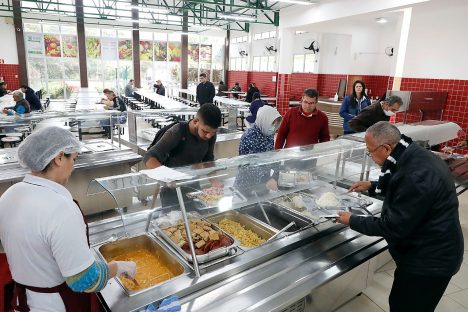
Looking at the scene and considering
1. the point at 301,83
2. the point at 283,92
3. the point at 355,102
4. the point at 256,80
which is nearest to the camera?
the point at 355,102

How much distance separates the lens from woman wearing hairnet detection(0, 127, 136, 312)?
38.3 inches

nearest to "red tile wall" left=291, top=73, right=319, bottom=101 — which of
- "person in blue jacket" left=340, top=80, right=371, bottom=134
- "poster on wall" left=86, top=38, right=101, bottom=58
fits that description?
"person in blue jacket" left=340, top=80, right=371, bottom=134

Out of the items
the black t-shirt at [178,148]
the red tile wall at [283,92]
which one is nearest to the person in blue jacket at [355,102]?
the black t-shirt at [178,148]

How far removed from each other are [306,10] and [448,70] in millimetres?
3712

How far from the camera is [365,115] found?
3.57 meters

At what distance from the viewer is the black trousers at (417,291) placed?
1556 millimetres

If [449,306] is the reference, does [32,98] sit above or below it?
above

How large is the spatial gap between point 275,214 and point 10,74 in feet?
45.1

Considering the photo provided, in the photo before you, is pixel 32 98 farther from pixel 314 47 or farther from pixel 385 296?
pixel 314 47

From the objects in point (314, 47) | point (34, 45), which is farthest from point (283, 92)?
point (34, 45)

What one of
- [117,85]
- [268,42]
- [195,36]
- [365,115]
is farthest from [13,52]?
[365,115]

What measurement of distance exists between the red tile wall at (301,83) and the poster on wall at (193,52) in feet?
20.2

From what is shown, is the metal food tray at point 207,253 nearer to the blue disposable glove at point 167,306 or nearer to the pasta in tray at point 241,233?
the pasta in tray at point 241,233

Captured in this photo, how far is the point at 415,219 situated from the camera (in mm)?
1421
